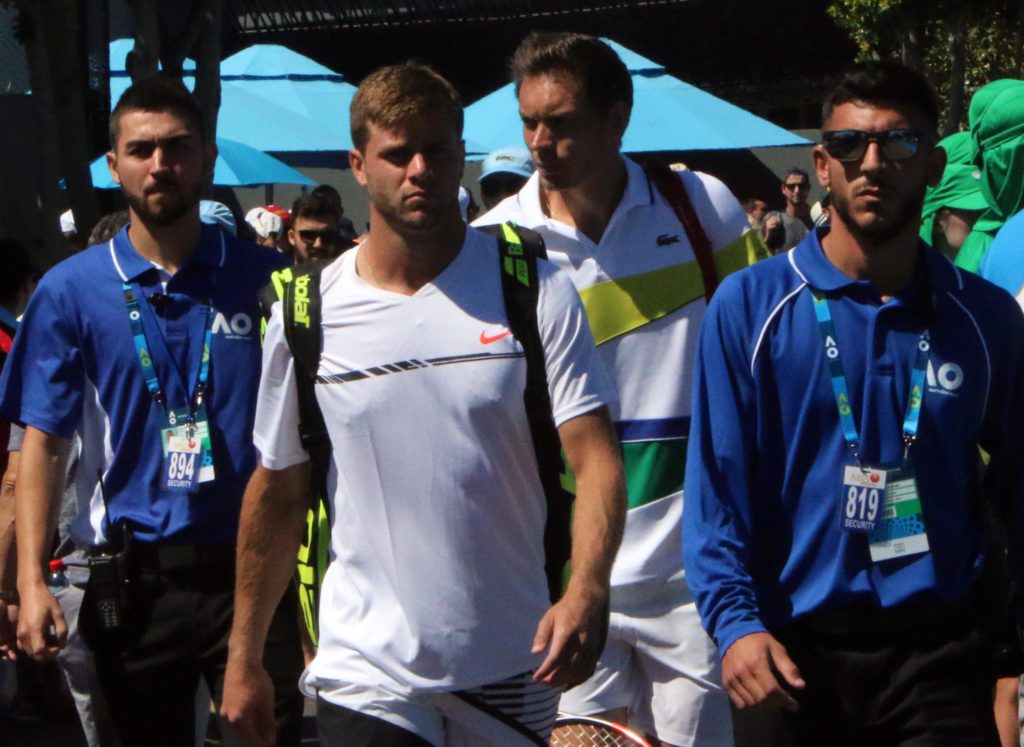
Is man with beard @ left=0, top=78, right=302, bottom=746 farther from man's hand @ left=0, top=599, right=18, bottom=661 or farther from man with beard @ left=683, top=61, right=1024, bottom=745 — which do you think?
man with beard @ left=683, top=61, right=1024, bottom=745

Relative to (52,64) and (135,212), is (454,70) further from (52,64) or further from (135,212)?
(135,212)

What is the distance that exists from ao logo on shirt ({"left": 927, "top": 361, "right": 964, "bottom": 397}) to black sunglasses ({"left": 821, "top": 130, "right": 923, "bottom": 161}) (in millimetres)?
442

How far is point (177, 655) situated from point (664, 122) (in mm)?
13992

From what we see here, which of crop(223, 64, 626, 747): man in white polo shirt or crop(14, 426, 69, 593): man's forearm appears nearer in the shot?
crop(223, 64, 626, 747): man in white polo shirt

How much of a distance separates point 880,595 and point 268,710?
1334mm

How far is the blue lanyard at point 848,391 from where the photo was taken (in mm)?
4121

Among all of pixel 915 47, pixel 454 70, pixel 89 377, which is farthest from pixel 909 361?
pixel 454 70

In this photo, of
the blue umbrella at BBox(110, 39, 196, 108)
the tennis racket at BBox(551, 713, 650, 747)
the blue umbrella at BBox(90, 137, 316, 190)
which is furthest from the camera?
the blue umbrella at BBox(110, 39, 196, 108)

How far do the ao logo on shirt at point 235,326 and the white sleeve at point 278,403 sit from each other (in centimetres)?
121

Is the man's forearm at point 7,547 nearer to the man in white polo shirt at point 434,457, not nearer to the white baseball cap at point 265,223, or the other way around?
the man in white polo shirt at point 434,457

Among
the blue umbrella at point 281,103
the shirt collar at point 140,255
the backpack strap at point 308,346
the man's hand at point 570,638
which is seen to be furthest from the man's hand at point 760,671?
the blue umbrella at point 281,103

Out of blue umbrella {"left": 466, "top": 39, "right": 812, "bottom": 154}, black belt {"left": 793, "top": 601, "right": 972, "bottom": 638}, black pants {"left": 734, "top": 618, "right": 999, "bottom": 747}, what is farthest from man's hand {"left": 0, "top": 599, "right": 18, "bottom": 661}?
blue umbrella {"left": 466, "top": 39, "right": 812, "bottom": 154}

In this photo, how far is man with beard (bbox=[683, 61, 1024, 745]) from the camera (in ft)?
13.5

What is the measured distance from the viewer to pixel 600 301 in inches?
218
